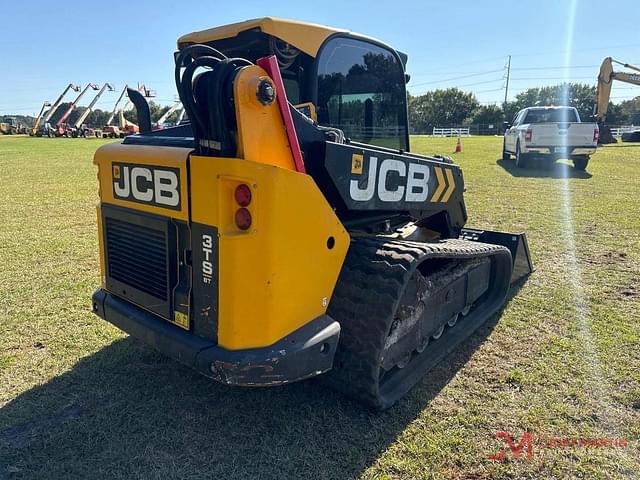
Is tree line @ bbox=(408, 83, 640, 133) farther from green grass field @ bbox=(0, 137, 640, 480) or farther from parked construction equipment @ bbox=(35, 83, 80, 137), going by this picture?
green grass field @ bbox=(0, 137, 640, 480)

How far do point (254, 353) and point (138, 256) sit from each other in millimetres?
1017

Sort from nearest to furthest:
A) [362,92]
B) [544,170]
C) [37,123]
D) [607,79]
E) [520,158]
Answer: [362,92] < [544,170] < [520,158] < [607,79] < [37,123]

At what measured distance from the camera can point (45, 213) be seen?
8.23 metres

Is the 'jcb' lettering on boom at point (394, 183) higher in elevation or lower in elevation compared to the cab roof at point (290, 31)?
lower

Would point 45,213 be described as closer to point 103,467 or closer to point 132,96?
point 132,96

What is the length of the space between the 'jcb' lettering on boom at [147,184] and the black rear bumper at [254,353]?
0.67 metres

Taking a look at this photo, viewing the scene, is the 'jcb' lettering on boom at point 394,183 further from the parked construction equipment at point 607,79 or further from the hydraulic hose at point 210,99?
the parked construction equipment at point 607,79

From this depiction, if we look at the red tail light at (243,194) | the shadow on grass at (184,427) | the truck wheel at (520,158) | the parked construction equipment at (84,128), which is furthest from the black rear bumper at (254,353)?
the parked construction equipment at (84,128)

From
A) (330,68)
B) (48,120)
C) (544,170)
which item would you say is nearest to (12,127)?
(48,120)

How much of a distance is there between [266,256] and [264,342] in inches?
16.7

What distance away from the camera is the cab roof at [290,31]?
289 centimetres

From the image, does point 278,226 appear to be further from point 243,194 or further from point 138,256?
point 138,256

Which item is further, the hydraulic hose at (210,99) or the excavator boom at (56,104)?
the excavator boom at (56,104)

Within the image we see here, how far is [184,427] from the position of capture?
2.75 metres
